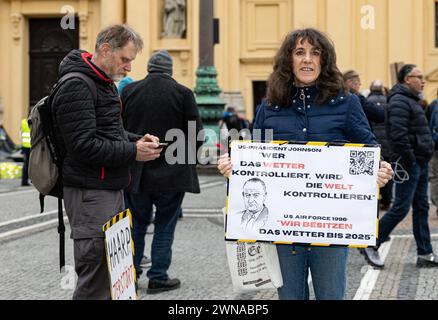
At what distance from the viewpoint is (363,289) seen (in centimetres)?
671

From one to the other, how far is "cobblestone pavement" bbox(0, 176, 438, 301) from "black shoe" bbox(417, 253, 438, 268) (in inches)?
3.3

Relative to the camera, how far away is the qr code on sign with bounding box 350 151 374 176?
400cm

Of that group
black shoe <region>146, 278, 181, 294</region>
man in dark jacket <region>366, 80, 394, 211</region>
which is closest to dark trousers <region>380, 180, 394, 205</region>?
man in dark jacket <region>366, 80, 394, 211</region>

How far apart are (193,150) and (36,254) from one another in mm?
2480

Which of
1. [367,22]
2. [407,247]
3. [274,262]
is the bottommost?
[407,247]

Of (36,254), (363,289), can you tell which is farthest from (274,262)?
(36,254)

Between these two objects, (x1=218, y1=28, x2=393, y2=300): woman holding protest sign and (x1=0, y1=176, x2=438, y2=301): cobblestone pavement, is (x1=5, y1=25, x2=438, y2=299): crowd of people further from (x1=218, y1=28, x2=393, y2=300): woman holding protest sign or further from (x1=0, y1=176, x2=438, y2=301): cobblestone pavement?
(x1=0, y1=176, x2=438, y2=301): cobblestone pavement

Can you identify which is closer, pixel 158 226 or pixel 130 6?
pixel 158 226

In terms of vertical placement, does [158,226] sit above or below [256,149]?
below

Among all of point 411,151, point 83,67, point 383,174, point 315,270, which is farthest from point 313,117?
point 411,151

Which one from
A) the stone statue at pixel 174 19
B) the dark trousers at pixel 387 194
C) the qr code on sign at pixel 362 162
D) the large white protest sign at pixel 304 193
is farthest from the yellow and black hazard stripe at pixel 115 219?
the stone statue at pixel 174 19
